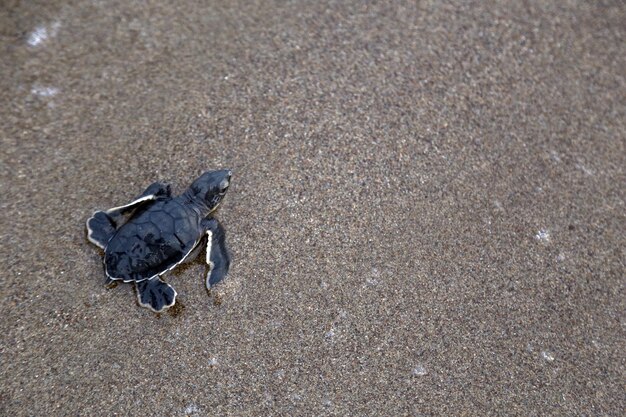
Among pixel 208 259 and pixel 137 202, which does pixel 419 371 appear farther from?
pixel 137 202

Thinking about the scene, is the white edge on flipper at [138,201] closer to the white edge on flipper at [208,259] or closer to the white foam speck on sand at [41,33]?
the white edge on flipper at [208,259]

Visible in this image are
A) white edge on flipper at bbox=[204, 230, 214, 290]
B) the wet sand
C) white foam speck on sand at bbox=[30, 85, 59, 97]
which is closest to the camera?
the wet sand

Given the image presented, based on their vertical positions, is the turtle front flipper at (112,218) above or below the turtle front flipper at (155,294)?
above

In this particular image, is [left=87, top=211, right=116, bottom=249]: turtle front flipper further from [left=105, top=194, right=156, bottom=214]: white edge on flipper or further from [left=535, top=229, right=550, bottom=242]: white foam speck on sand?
[left=535, top=229, right=550, bottom=242]: white foam speck on sand

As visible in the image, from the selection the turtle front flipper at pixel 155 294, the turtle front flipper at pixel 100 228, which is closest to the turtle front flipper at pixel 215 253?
the turtle front flipper at pixel 155 294

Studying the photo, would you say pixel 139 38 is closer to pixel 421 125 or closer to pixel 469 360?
pixel 421 125

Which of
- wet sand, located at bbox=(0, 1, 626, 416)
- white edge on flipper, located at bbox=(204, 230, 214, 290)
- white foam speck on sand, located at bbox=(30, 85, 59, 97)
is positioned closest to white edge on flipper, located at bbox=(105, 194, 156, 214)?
wet sand, located at bbox=(0, 1, 626, 416)
